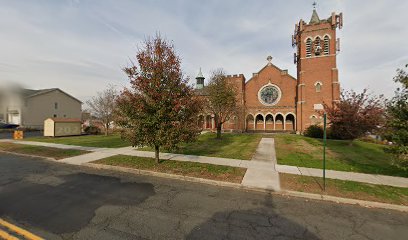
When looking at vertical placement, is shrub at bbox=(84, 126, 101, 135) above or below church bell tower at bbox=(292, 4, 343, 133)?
below

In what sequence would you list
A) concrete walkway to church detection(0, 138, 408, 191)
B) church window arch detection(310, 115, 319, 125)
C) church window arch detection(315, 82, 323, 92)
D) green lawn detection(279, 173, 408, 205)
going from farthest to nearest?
church window arch detection(315, 82, 323, 92) < church window arch detection(310, 115, 319, 125) < concrete walkway to church detection(0, 138, 408, 191) < green lawn detection(279, 173, 408, 205)

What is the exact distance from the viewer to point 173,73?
8719 mm

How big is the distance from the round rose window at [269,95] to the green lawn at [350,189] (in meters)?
30.1

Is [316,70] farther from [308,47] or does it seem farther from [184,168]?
[184,168]

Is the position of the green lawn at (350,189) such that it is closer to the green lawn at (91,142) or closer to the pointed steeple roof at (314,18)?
the green lawn at (91,142)

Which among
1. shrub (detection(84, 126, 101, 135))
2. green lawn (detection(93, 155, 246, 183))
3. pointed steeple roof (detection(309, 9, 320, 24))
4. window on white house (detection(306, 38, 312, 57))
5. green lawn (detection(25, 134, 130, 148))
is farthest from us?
pointed steeple roof (detection(309, 9, 320, 24))

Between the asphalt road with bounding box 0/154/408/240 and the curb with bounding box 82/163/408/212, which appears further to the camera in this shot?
the curb with bounding box 82/163/408/212

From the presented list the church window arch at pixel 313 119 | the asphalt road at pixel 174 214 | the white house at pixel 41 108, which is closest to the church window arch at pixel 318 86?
the church window arch at pixel 313 119

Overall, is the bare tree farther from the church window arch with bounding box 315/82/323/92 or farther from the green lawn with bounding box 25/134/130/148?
the church window arch with bounding box 315/82/323/92

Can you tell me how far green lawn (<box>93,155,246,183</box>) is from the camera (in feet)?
25.7

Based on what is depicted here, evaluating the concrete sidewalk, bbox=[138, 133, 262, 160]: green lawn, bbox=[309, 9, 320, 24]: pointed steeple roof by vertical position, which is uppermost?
bbox=[309, 9, 320, 24]: pointed steeple roof

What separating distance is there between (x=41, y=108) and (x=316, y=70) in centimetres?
5290

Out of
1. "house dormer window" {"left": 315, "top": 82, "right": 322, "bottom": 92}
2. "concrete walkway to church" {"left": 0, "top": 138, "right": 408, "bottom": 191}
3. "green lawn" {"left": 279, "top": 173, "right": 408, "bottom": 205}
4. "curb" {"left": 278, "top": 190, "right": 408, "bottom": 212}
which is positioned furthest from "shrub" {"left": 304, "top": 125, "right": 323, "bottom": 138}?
"curb" {"left": 278, "top": 190, "right": 408, "bottom": 212}

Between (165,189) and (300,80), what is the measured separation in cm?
3266
